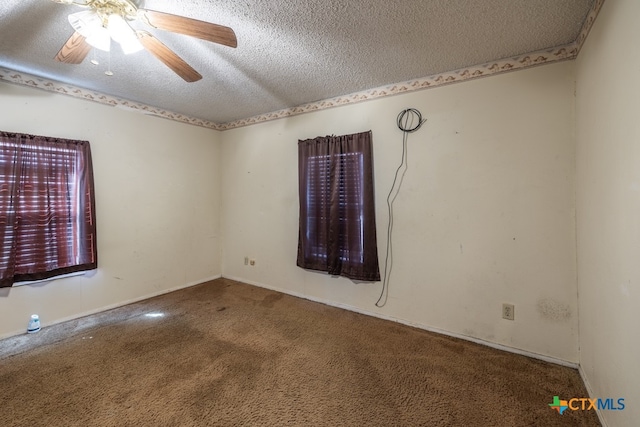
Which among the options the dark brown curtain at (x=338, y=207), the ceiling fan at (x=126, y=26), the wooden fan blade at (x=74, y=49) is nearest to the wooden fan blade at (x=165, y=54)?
the ceiling fan at (x=126, y=26)

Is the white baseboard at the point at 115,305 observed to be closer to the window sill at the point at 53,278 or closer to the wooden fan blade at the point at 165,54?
the window sill at the point at 53,278

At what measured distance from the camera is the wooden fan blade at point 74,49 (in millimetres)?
1511

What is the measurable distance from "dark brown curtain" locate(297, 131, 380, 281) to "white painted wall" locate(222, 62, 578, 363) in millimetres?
125

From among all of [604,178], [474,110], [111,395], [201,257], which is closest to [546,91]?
[474,110]

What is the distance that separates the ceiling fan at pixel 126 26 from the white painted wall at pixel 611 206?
6.12 feet

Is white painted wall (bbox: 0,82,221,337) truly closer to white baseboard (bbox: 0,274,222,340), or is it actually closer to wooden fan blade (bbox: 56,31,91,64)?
white baseboard (bbox: 0,274,222,340)

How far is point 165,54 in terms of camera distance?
5.25 feet

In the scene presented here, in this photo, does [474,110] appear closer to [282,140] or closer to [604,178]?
[604,178]

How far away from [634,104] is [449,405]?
5.65 ft

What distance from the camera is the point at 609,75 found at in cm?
134

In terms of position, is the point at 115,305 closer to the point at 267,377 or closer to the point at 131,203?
the point at 131,203

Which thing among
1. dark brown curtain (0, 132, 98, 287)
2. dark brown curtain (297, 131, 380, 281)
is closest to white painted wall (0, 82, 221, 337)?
dark brown curtain (0, 132, 98, 287)

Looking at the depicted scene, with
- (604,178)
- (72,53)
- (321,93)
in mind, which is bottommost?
(604,178)

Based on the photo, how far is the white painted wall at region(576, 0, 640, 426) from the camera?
1115 millimetres
